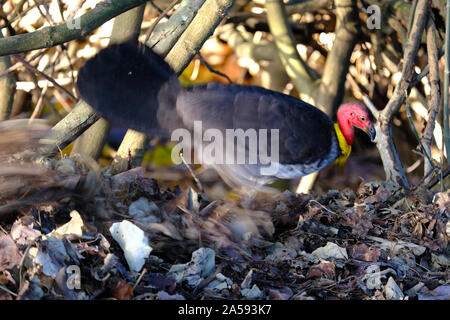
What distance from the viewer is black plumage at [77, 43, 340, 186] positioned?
2.48 m

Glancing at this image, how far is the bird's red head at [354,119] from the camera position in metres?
2.79

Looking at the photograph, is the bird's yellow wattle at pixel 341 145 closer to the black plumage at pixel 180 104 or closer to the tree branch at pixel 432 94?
the black plumage at pixel 180 104

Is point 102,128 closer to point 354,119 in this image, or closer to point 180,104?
point 180,104

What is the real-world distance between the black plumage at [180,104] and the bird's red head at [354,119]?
0.33m

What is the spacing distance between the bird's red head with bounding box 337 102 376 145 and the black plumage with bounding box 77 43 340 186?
327 millimetres

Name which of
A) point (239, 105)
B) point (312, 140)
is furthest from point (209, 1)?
point (312, 140)

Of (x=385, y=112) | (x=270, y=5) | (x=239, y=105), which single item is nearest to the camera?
(x=239, y=105)

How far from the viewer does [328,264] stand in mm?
1853

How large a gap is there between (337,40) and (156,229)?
2197mm

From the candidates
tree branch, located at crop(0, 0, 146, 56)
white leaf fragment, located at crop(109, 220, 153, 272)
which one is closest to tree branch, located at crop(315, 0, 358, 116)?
tree branch, located at crop(0, 0, 146, 56)

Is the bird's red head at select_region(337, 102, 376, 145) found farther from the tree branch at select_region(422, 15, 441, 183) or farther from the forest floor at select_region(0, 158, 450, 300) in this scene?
the forest floor at select_region(0, 158, 450, 300)

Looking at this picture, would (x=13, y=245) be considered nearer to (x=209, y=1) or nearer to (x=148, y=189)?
(x=148, y=189)

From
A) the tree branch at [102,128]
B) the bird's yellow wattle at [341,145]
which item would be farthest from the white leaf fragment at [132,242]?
the bird's yellow wattle at [341,145]

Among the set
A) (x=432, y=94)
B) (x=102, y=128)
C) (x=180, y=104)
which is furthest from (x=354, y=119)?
(x=102, y=128)
